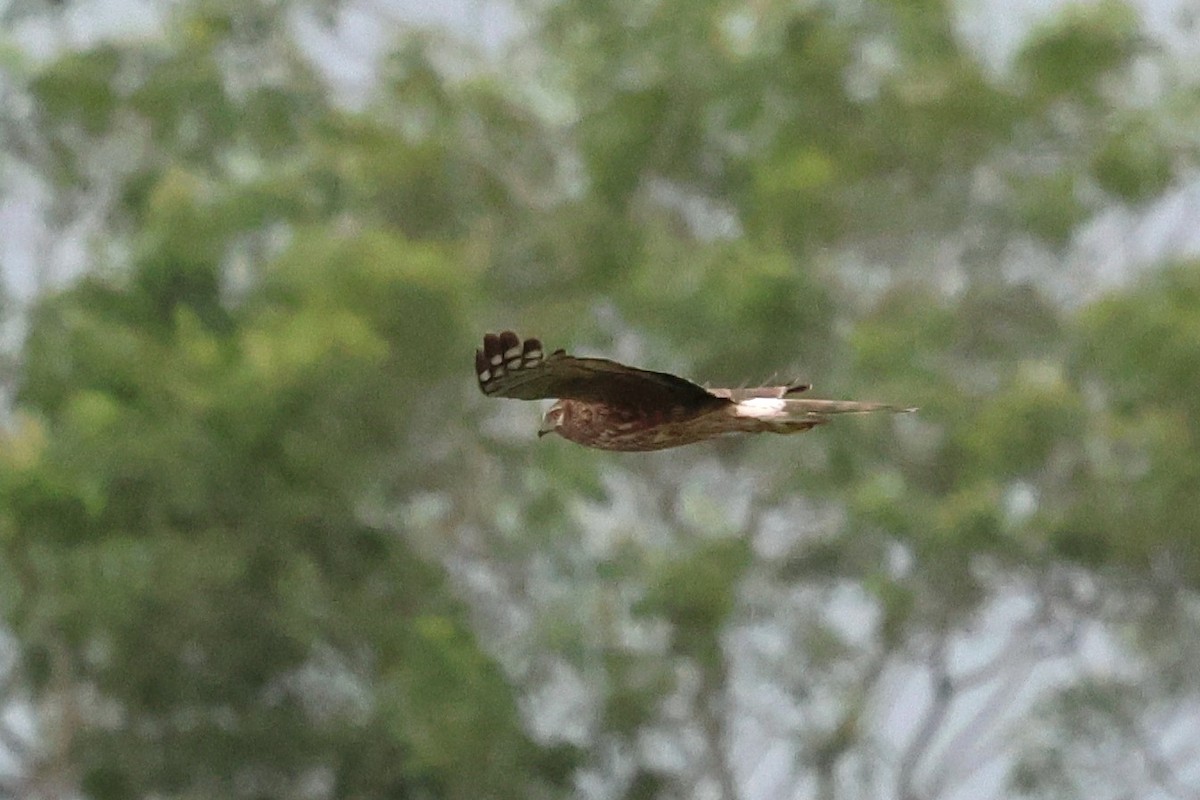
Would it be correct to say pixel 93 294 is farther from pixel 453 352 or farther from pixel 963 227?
pixel 963 227

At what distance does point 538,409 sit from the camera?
10.4 meters

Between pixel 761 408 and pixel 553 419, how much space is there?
0.24m

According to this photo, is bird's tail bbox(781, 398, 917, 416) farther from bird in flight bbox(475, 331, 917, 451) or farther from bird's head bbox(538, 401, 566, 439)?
bird's head bbox(538, 401, 566, 439)

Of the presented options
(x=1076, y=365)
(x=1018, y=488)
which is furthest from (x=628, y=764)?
(x=1076, y=365)

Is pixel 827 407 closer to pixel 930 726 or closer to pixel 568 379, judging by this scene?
pixel 568 379

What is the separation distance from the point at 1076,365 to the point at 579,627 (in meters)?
2.98

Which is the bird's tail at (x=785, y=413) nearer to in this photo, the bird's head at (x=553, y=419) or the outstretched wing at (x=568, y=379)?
the outstretched wing at (x=568, y=379)

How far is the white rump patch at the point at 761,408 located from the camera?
76.0 inches

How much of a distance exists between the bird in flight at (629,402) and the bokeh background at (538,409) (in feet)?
24.8

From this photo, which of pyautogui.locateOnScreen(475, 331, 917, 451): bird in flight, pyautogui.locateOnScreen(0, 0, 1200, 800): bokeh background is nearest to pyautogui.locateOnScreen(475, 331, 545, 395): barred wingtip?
pyautogui.locateOnScreen(475, 331, 917, 451): bird in flight

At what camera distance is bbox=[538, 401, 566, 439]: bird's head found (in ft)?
6.87

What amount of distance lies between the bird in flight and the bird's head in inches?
0.7

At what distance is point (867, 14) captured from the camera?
12.9 metres

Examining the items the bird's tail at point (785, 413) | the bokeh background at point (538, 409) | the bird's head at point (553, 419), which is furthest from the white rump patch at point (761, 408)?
the bokeh background at point (538, 409)
